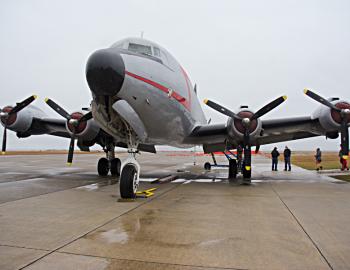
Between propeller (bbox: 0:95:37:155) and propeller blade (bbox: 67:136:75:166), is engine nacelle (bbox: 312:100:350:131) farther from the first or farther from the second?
propeller (bbox: 0:95:37:155)

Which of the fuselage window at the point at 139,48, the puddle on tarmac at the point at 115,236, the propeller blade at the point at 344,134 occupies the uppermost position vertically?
the fuselage window at the point at 139,48

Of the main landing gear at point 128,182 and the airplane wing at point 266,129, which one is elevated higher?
the airplane wing at point 266,129

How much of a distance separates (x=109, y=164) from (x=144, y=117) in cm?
705

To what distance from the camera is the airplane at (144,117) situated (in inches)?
279

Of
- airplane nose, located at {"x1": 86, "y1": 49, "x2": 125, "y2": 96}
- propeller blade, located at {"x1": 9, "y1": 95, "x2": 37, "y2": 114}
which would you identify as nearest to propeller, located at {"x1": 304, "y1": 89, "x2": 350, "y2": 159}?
airplane nose, located at {"x1": 86, "y1": 49, "x2": 125, "y2": 96}

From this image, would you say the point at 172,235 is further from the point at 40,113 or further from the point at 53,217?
the point at 40,113

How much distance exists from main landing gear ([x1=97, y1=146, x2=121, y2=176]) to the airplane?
5 centimetres

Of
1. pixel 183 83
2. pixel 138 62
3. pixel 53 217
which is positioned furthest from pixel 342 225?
pixel 183 83

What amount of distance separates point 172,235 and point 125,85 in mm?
3983

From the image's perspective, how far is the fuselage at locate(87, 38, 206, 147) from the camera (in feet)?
21.7

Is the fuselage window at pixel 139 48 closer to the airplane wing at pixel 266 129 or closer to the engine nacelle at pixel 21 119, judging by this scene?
the airplane wing at pixel 266 129

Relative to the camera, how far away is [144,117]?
26.9ft

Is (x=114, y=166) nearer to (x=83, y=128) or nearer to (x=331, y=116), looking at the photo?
(x=83, y=128)

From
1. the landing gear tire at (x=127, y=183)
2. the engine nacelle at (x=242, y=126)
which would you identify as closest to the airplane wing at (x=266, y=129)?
the engine nacelle at (x=242, y=126)
